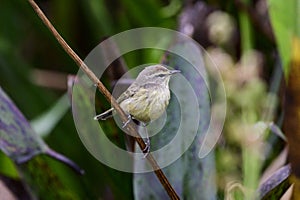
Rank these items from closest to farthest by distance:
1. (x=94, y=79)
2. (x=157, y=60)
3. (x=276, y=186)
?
(x=94, y=79)
(x=276, y=186)
(x=157, y=60)

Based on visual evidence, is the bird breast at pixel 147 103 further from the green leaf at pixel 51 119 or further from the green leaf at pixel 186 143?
the green leaf at pixel 51 119

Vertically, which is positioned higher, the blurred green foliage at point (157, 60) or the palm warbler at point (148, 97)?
the palm warbler at point (148, 97)

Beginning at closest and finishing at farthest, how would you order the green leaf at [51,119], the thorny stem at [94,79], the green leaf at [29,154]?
the thorny stem at [94,79] < the green leaf at [29,154] < the green leaf at [51,119]

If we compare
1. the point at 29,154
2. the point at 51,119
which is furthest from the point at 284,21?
the point at 51,119

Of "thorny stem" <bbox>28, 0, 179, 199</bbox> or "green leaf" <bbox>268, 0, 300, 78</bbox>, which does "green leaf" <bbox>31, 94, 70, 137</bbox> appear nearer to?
"green leaf" <bbox>268, 0, 300, 78</bbox>

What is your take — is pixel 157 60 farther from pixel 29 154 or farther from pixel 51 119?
pixel 29 154

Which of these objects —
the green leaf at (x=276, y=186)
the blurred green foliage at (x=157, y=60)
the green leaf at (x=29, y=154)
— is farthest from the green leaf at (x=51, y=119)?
the green leaf at (x=276, y=186)

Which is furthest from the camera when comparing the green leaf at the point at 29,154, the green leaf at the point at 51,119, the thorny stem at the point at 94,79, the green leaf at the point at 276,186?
the green leaf at the point at 51,119

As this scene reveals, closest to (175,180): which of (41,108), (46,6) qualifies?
(41,108)

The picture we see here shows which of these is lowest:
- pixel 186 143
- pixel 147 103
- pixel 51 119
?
pixel 51 119
